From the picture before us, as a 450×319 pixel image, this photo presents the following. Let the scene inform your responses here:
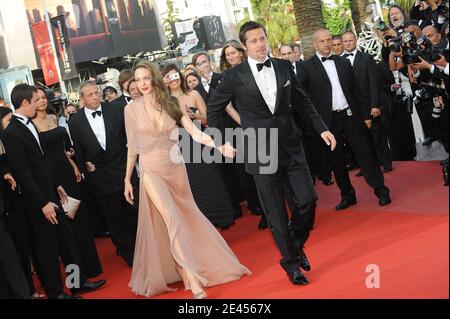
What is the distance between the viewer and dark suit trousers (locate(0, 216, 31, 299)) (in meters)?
6.16

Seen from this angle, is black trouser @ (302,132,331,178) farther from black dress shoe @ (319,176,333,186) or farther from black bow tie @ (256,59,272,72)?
black bow tie @ (256,59,272,72)

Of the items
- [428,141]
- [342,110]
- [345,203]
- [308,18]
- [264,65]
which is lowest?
[345,203]

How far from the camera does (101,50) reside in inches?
1822

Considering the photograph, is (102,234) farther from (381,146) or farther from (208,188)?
(381,146)

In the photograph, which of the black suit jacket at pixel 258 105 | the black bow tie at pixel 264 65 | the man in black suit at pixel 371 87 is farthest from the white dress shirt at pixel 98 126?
the man in black suit at pixel 371 87

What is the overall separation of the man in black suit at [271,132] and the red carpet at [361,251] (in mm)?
365

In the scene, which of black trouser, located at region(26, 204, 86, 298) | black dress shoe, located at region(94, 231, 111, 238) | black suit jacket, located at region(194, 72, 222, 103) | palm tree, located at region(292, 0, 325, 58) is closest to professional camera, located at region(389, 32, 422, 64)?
black suit jacket, located at region(194, 72, 222, 103)

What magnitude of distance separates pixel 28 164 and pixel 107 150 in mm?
1612

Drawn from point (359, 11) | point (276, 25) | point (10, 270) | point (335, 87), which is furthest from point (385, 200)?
point (276, 25)

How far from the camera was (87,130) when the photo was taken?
26.6 ft

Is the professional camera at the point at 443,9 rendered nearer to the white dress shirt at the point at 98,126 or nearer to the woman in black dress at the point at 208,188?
the woman in black dress at the point at 208,188

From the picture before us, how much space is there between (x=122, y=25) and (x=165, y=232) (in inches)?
1728

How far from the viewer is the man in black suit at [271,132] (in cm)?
577

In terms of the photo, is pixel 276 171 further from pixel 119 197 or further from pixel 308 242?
pixel 119 197
